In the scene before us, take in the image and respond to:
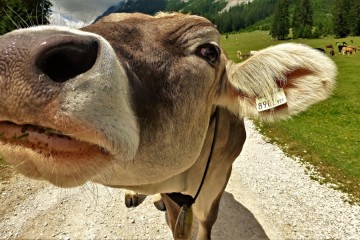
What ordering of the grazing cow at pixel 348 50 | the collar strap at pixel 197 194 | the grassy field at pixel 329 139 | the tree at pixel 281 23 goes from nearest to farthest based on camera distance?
the collar strap at pixel 197 194 → the grassy field at pixel 329 139 → the grazing cow at pixel 348 50 → the tree at pixel 281 23

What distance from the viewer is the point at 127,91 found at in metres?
2.17

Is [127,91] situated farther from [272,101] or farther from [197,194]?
[197,194]

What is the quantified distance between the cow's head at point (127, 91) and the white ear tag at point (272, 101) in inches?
2.3

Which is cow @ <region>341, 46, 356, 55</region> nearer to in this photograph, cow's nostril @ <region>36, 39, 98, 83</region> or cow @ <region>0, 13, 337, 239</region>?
cow @ <region>0, 13, 337, 239</region>

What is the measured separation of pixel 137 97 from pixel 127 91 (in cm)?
14

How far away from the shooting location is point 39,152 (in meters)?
1.90

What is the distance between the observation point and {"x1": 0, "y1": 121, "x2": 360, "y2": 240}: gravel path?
243 inches

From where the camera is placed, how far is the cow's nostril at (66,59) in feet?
5.43

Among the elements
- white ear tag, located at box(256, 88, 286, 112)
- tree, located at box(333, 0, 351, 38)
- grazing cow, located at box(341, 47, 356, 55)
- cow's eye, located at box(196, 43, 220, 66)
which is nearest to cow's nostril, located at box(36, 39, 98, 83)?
cow's eye, located at box(196, 43, 220, 66)

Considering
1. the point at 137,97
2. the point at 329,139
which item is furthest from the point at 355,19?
the point at 137,97

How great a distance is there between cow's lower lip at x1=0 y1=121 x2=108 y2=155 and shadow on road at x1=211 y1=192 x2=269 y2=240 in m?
5.13

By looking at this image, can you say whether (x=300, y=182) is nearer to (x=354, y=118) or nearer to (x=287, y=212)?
(x=287, y=212)

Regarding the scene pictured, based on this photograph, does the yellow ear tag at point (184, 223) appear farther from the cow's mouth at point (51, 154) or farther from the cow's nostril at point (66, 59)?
the cow's nostril at point (66, 59)

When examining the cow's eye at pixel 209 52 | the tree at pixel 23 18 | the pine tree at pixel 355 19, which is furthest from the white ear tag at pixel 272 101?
the pine tree at pixel 355 19
